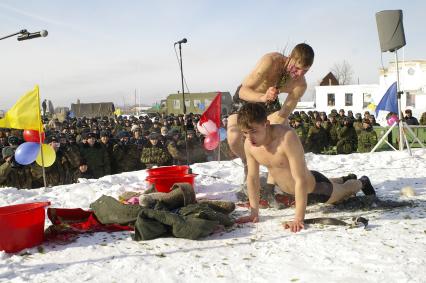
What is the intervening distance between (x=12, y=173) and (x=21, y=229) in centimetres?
471

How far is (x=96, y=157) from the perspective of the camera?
8453 millimetres

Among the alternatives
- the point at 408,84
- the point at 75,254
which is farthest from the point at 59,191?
the point at 408,84

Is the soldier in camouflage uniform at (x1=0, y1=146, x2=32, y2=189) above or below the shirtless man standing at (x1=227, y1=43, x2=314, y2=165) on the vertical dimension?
below

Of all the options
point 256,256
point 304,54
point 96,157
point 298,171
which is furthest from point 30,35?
point 256,256

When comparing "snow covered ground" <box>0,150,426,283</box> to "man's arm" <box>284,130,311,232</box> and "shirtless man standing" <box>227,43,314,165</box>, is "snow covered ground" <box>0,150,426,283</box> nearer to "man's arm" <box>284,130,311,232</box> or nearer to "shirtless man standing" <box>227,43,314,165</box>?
"man's arm" <box>284,130,311,232</box>

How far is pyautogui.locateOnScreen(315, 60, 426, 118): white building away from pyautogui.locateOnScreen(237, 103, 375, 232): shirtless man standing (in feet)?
83.7

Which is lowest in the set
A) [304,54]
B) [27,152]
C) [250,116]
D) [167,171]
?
[167,171]

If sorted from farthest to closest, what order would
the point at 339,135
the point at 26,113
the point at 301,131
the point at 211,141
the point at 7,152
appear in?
the point at 301,131 → the point at 339,135 → the point at 211,141 → the point at 7,152 → the point at 26,113

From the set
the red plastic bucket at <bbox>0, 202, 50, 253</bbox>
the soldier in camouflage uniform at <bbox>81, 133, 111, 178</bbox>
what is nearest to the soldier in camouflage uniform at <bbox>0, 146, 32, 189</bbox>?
the soldier in camouflage uniform at <bbox>81, 133, 111, 178</bbox>

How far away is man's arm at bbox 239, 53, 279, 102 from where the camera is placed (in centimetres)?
412

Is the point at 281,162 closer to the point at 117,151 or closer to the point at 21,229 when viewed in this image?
the point at 21,229

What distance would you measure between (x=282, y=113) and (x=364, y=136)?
738cm

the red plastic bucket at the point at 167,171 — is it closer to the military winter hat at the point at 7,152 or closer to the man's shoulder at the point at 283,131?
the man's shoulder at the point at 283,131

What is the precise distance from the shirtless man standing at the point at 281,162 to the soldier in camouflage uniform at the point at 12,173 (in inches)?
204
